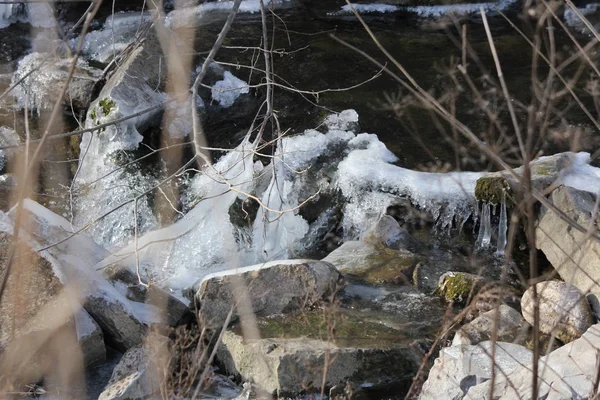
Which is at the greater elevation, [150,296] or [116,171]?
[116,171]

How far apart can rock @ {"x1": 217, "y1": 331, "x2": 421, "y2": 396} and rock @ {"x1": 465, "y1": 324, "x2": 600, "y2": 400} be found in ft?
2.22

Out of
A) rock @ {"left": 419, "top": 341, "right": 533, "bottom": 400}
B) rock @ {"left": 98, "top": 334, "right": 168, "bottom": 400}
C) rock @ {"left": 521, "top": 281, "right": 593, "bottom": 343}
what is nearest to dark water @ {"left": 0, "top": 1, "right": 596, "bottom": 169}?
rock @ {"left": 521, "top": 281, "right": 593, "bottom": 343}

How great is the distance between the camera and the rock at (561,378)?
3068 mm

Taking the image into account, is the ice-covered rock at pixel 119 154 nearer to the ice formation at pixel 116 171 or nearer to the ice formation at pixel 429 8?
the ice formation at pixel 116 171

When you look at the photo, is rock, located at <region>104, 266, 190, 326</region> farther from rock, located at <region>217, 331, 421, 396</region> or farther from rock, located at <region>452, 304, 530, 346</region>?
rock, located at <region>452, 304, 530, 346</region>

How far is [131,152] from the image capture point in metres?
6.87

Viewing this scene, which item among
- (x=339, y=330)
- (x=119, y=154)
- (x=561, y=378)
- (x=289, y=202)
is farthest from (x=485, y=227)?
(x=119, y=154)

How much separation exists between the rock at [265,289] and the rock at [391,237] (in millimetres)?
1074

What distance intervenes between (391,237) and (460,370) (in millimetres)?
1979

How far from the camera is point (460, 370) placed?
3531 millimetres

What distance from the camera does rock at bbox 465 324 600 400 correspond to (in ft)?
10.1

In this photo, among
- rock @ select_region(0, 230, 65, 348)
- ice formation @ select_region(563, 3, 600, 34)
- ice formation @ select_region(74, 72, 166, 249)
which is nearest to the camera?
rock @ select_region(0, 230, 65, 348)

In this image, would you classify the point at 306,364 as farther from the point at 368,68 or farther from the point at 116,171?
the point at 368,68

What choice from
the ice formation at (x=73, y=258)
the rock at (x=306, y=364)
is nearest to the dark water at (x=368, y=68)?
the ice formation at (x=73, y=258)
